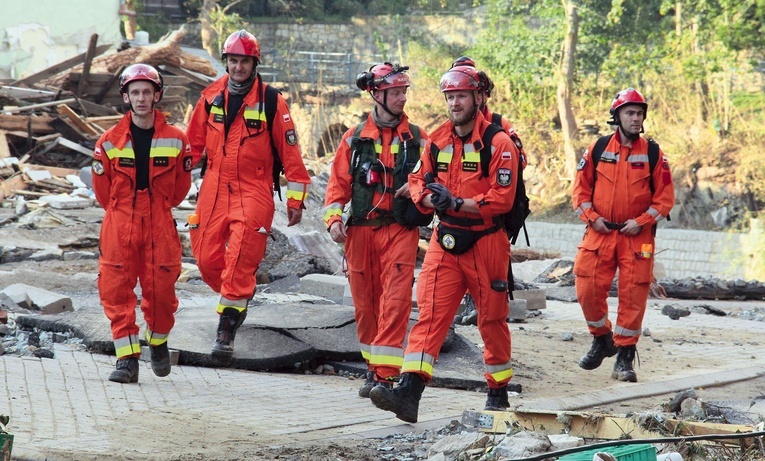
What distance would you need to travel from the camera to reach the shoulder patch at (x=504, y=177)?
6.51 metres

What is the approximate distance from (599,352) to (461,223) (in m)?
3.16

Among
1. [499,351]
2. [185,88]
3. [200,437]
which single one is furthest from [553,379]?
[185,88]

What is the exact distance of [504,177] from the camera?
6.51 meters

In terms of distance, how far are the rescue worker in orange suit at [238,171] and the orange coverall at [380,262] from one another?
65 centimetres

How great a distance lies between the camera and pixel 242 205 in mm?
7980

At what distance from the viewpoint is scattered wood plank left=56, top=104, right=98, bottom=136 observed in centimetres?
2502

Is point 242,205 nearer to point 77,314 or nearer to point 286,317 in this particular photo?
point 286,317

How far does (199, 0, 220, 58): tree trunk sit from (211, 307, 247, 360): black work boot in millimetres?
37840

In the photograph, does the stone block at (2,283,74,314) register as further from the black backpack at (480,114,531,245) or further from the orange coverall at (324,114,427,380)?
the black backpack at (480,114,531,245)

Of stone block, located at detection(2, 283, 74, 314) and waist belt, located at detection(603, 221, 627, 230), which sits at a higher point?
waist belt, located at detection(603, 221, 627, 230)

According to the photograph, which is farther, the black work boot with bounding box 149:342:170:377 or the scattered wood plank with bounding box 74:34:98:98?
the scattered wood plank with bounding box 74:34:98:98

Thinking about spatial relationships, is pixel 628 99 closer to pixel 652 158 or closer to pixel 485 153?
pixel 652 158

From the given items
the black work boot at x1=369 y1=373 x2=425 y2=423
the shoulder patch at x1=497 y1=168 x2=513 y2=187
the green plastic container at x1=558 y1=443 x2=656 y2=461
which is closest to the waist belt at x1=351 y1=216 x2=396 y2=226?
the shoulder patch at x1=497 y1=168 x2=513 y2=187

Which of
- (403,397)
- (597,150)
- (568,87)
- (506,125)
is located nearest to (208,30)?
(568,87)
